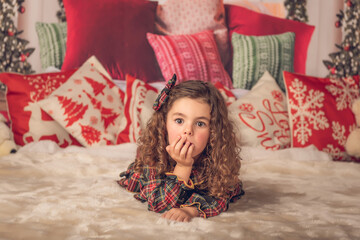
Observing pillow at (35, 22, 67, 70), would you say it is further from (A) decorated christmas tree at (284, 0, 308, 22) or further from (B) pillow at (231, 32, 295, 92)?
(A) decorated christmas tree at (284, 0, 308, 22)

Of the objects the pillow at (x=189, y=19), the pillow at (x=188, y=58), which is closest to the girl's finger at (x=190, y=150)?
the pillow at (x=188, y=58)

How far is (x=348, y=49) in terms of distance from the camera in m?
2.99

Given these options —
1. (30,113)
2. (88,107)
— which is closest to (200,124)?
(88,107)

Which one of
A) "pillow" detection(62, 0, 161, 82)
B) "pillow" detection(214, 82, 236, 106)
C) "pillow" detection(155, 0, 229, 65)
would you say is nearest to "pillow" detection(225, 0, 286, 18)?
"pillow" detection(155, 0, 229, 65)

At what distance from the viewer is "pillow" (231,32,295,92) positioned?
7.30 ft

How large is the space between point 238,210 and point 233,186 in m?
0.07

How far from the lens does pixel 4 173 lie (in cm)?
122

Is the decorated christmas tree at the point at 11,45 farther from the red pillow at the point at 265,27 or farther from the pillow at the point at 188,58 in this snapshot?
the red pillow at the point at 265,27

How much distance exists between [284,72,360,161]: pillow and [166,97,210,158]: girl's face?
37.5 inches

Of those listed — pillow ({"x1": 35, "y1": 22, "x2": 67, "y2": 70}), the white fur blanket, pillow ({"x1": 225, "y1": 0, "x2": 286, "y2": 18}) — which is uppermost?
pillow ({"x1": 225, "y1": 0, "x2": 286, "y2": 18})

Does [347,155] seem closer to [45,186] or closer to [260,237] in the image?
[260,237]

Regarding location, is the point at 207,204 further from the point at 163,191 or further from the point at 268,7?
the point at 268,7

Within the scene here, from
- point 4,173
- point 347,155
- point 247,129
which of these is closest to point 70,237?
point 4,173

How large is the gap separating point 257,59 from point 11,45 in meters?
1.66
